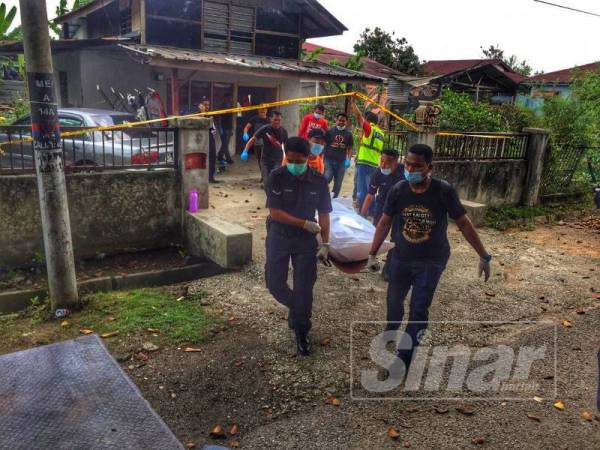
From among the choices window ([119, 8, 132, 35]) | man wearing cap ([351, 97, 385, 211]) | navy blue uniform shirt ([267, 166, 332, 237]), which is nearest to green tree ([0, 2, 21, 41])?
window ([119, 8, 132, 35])

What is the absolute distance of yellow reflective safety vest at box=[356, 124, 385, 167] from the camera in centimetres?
803

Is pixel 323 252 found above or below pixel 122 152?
below

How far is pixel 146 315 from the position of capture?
4848mm

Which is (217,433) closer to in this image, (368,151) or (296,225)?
(296,225)

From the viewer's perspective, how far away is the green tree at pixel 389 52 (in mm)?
33156

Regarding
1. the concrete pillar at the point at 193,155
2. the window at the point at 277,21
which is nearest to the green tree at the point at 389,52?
the window at the point at 277,21

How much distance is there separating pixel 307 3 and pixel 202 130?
9315 mm

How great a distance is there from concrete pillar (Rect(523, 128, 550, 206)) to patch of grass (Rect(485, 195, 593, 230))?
0.96 ft

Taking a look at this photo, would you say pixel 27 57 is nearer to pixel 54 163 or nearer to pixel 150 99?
pixel 54 163

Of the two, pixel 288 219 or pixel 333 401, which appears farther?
pixel 288 219

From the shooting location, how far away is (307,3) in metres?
14.3

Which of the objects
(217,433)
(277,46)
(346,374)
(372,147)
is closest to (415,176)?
(346,374)

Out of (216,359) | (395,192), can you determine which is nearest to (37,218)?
(216,359)

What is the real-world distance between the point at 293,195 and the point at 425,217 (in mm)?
1095
